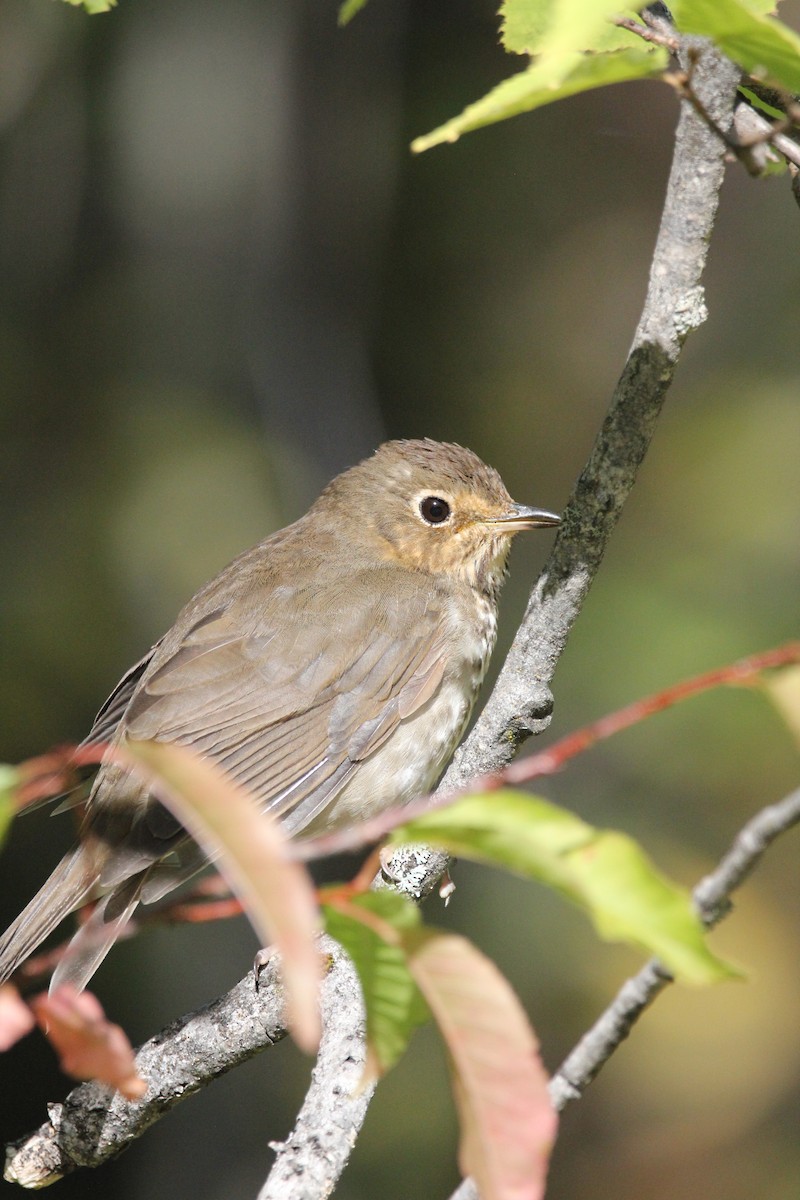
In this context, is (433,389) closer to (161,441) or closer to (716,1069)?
(161,441)

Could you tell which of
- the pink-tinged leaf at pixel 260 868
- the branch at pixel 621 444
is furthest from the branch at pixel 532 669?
the pink-tinged leaf at pixel 260 868

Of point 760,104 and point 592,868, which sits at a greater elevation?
point 760,104

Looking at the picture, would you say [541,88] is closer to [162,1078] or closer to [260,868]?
[260,868]

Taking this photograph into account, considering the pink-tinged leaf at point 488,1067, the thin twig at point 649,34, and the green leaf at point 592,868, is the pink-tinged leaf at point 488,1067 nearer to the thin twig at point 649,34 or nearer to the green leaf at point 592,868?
the green leaf at point 592,868

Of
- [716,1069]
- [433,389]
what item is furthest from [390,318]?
[716,1069]

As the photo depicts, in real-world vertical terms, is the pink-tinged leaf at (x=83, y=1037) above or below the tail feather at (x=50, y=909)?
above

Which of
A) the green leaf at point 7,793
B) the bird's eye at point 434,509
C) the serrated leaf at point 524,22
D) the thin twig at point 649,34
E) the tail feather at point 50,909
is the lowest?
the tail feather at point 50,909

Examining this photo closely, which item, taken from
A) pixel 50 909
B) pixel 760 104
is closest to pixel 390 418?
pixel 50 909
